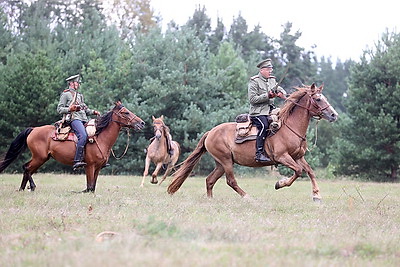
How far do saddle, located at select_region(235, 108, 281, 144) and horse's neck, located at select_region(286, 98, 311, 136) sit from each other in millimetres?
328

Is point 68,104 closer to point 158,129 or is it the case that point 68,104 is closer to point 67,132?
point 67,132

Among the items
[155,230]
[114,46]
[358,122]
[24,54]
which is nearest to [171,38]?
[114,46]

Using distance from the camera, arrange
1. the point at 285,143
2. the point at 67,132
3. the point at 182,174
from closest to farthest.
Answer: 1. the point at 285,143
2. the point at 182,174
3. the point at 67,132

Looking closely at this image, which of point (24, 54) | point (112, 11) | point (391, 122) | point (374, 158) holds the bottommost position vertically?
point (374, 158)

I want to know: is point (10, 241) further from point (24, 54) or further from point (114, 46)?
point (114, 46)

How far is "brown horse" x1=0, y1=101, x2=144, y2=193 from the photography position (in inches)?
538

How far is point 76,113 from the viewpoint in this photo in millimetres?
13984

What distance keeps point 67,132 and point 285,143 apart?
540 cm

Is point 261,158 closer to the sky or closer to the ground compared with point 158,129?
closer to the sky

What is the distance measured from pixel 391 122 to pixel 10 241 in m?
26.3

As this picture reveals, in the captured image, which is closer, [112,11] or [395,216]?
[395,216]

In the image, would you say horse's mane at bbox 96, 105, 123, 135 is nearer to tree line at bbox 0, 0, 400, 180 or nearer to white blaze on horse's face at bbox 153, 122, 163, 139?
white blaze on horse's face at bbox 153, 122, 163, 139

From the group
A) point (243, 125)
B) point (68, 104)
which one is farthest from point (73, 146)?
point (243, 125)

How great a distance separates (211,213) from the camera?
376 inches
